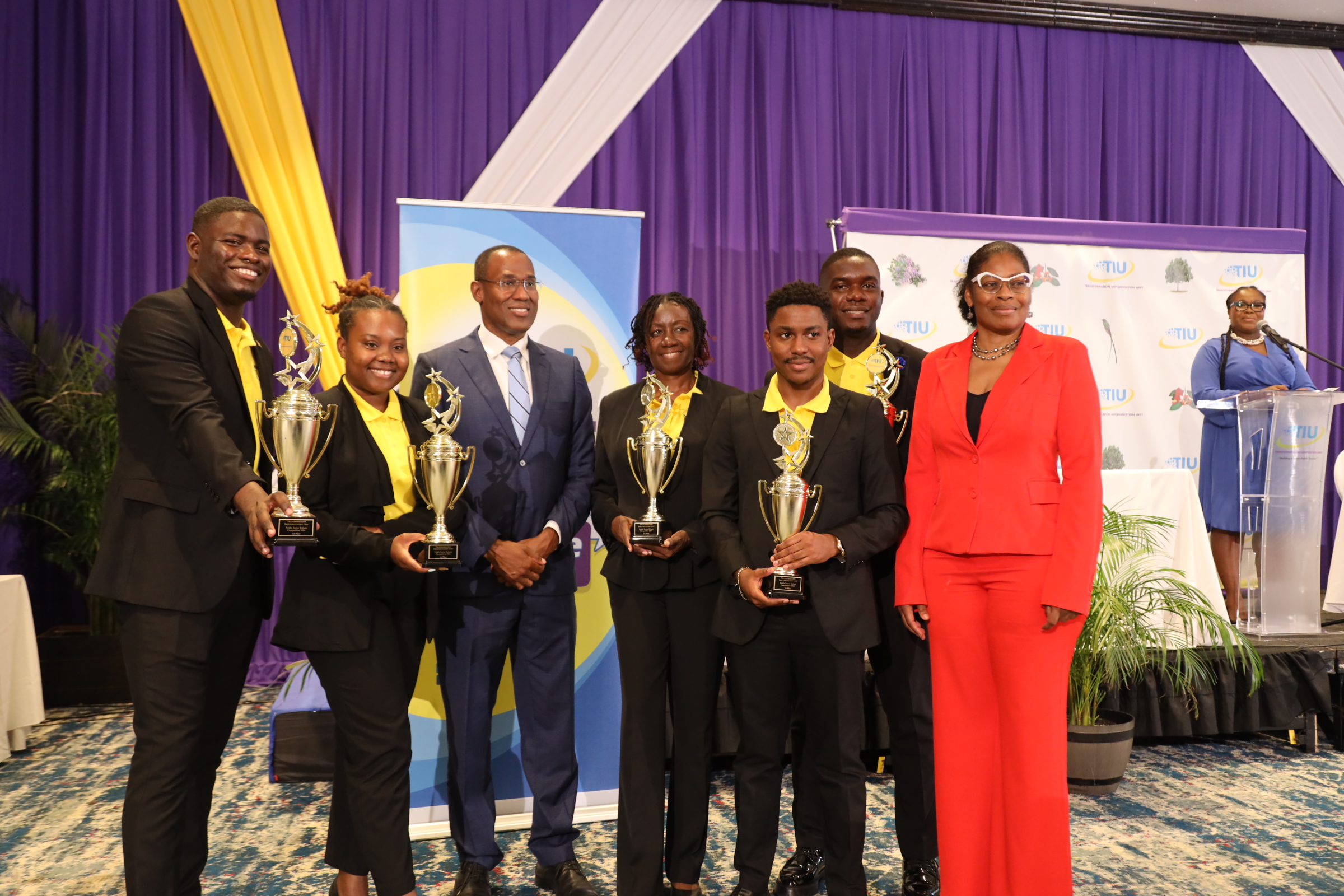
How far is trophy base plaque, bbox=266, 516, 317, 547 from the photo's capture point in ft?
7.30

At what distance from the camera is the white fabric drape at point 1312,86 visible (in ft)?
26.1

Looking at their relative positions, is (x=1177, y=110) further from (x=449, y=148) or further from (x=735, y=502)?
(x=735, y=502)

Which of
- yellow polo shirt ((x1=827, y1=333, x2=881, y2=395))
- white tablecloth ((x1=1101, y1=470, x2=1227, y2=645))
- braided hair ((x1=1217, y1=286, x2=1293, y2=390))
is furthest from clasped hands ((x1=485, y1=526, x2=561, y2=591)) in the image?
braided hair ((x1=1217, y1=286, x2=1293, y2=390))

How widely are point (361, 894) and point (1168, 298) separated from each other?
6737mm

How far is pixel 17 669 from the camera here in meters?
4.58

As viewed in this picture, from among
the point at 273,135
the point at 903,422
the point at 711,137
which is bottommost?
the point at 903,422

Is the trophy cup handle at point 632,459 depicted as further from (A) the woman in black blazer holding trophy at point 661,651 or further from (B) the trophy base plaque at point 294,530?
(B) the trophy base plaque at point 294,530

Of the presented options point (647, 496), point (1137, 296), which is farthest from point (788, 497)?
point (1137, 296)

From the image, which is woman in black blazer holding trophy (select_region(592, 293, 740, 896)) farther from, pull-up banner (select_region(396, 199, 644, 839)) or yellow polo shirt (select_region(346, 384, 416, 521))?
pull-up banner (select_region(396, 199, 644, 839))

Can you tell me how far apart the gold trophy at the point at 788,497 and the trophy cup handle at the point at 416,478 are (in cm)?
94

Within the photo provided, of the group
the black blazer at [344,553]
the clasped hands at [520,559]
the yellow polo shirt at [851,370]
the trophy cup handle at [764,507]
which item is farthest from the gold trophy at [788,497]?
the black blazer at [344,553]

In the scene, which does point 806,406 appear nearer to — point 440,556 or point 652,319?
point 652,319

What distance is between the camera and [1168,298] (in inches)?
279

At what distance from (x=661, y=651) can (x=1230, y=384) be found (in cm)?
441
